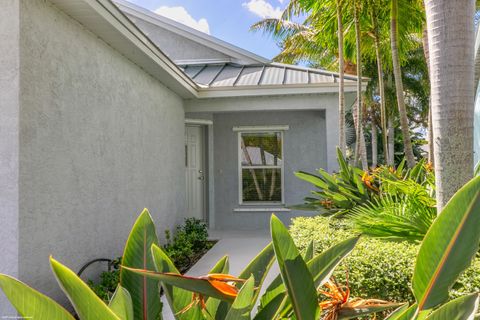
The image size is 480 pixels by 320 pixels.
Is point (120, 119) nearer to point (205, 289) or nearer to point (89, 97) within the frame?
point (89, 97)

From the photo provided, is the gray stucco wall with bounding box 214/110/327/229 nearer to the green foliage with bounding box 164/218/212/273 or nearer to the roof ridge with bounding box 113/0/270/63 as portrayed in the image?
the green foliage with bounding box 164/218/212/273

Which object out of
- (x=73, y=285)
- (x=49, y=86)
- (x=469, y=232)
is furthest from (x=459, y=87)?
(x=49, y=86)

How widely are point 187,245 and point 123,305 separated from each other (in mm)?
5777

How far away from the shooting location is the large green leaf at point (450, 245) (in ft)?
4.00

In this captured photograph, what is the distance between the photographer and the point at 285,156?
964 cm

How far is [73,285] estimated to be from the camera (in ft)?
3.79

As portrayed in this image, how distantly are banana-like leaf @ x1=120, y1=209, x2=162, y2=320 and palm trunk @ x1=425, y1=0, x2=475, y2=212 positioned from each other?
2444 mm

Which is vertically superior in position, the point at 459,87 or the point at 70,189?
the point at 459,87

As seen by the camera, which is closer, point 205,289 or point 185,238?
point 205,289

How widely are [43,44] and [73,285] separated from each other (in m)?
3.39

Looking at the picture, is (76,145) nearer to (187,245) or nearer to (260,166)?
(187,245)

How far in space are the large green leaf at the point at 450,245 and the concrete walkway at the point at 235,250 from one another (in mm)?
3702

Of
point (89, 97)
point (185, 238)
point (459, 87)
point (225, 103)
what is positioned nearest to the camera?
point (459, 87)

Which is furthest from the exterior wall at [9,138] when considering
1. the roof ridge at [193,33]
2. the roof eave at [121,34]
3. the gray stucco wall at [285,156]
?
the roof ridge at [193,33]
